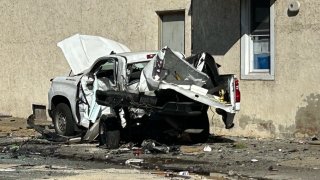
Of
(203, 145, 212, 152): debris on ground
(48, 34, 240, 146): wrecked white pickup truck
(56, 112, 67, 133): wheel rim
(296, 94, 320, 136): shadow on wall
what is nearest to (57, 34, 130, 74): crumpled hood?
(48, 34, 240, 146): wrecked white pickup truck

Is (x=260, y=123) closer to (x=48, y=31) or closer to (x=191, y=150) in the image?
(x=191, y=150)

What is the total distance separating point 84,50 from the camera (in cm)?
1633

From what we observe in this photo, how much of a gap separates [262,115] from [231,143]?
119 centimetres

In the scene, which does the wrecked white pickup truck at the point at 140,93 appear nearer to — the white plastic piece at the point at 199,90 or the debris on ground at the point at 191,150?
the white plastic piece at the point at 199,90

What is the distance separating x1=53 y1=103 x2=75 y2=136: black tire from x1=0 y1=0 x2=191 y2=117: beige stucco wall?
3.35 metres

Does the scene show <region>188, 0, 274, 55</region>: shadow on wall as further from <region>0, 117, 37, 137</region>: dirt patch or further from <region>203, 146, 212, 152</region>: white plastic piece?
<region>0, 117, 37, 137</region>: dirt patch

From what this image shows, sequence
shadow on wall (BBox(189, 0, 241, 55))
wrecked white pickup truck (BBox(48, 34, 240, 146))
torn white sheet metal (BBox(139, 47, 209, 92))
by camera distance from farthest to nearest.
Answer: shadow on wall (BBox(189, 0, 241, 55))
torn white sheet metal (BBox(139, 47, 209, 92))
wrecked white pickup truck (BBox(48, 34, 240, 146))

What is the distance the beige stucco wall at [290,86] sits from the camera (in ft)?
48.2

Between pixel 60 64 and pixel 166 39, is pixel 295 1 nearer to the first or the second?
pixel 166 39

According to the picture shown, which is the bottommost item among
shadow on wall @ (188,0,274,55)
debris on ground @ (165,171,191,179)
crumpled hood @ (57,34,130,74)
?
debris on ground @ (165,171,191,179)

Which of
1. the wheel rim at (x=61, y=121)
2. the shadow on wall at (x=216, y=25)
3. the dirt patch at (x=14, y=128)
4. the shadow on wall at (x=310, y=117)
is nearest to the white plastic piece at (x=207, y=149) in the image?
the shadow on wall at (x=310, y=117)

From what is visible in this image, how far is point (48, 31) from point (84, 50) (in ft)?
17.1

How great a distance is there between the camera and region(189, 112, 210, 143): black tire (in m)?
14.2

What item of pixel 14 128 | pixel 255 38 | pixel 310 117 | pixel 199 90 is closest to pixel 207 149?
pixel 199 90
